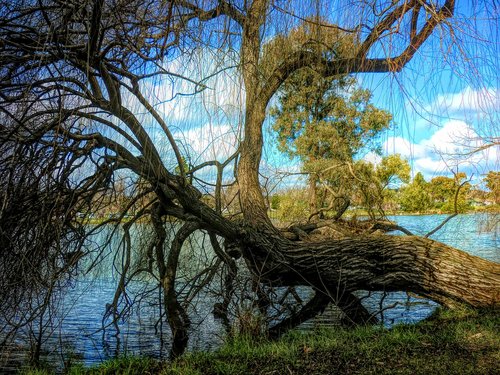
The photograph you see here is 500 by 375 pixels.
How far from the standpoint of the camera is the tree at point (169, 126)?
2.66m

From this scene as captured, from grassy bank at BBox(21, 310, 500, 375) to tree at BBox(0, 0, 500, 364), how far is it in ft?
3.56

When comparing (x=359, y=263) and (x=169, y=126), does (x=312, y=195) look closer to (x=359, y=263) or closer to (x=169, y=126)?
(x=359, y=263)

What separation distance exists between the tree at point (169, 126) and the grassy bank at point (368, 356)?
1085 mm

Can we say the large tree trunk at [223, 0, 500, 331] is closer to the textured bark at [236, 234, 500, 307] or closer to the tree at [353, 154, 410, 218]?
the textured bark at [236, 234, 500, 307]

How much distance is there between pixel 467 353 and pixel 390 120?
219 centimetres

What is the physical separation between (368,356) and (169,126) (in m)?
2.41

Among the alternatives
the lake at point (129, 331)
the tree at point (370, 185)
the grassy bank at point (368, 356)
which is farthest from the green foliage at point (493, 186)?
the grassy bank at point (368, 356)

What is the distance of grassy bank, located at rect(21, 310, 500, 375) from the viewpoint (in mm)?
3549

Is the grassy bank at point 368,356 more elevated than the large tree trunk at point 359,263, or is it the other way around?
the large tree trunk at point 359,263

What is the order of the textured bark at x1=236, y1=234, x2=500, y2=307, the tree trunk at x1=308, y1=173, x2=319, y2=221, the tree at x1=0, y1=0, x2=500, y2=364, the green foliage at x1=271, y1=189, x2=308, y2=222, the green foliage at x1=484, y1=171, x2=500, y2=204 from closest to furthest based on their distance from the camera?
1. the tree at x1=0, y1=0, x2=500, y2=364
2. the textured bark at x1=236, y1=234, x2=500, y2=307
3. the green foliage at x1=484, y1=171, x2=500, y2=204
4. the green foliage at x1=271, y1=189, x2=308, y2=222
5. the tree trunk at x1=308, y1=173, x2=319, y2=221

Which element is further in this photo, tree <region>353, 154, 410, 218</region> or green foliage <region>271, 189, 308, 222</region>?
tree <region>353, 154, 410, 218</region>

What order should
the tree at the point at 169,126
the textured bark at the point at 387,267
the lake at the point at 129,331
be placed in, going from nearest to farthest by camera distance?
the tree at the point at 169,126 → the textured bark at the point at 387,267 → the lake at the point at 129,331

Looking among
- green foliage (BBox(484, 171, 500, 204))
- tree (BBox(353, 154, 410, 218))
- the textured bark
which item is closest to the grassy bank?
the textured bark

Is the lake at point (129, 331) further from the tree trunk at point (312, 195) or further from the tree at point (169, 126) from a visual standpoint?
the tree trunk at point (312, 195)
